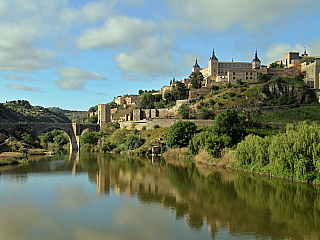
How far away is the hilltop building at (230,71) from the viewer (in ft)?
237

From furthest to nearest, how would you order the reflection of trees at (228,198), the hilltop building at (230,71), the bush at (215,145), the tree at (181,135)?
the hilltop building at (230,71) → the tree at (181,135) → the bush at (215,145) → the reflection of trees at (228,198)

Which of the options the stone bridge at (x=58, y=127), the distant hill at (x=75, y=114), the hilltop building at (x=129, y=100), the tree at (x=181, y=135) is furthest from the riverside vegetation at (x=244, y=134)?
the distant hill at (x=75, y=114)

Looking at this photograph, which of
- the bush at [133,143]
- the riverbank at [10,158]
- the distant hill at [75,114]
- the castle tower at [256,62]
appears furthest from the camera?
the distant hill at [75,114]

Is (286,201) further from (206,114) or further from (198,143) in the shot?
(206,114)

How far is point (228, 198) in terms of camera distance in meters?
19.4

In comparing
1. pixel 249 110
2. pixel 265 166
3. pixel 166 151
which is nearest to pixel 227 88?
pixel 249 110

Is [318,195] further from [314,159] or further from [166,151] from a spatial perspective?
[166,151]

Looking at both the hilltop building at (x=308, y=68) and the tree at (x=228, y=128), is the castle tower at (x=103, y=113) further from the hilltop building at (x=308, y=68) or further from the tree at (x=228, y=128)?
the hilltop building at (x=308, y=68)

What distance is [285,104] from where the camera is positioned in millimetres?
59250

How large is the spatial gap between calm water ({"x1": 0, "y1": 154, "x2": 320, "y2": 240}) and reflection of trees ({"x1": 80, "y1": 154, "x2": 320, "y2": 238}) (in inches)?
1.7

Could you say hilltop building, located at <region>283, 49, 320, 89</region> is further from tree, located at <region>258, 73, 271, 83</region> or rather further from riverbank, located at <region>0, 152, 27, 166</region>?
riverbank, located at <region>0, 152, 27, 166</region>

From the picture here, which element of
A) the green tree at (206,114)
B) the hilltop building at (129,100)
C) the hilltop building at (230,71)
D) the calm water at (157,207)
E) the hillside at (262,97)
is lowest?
the calm water at (157,207)

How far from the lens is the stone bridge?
5853cm

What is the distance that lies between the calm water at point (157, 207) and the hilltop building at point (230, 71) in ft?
159
